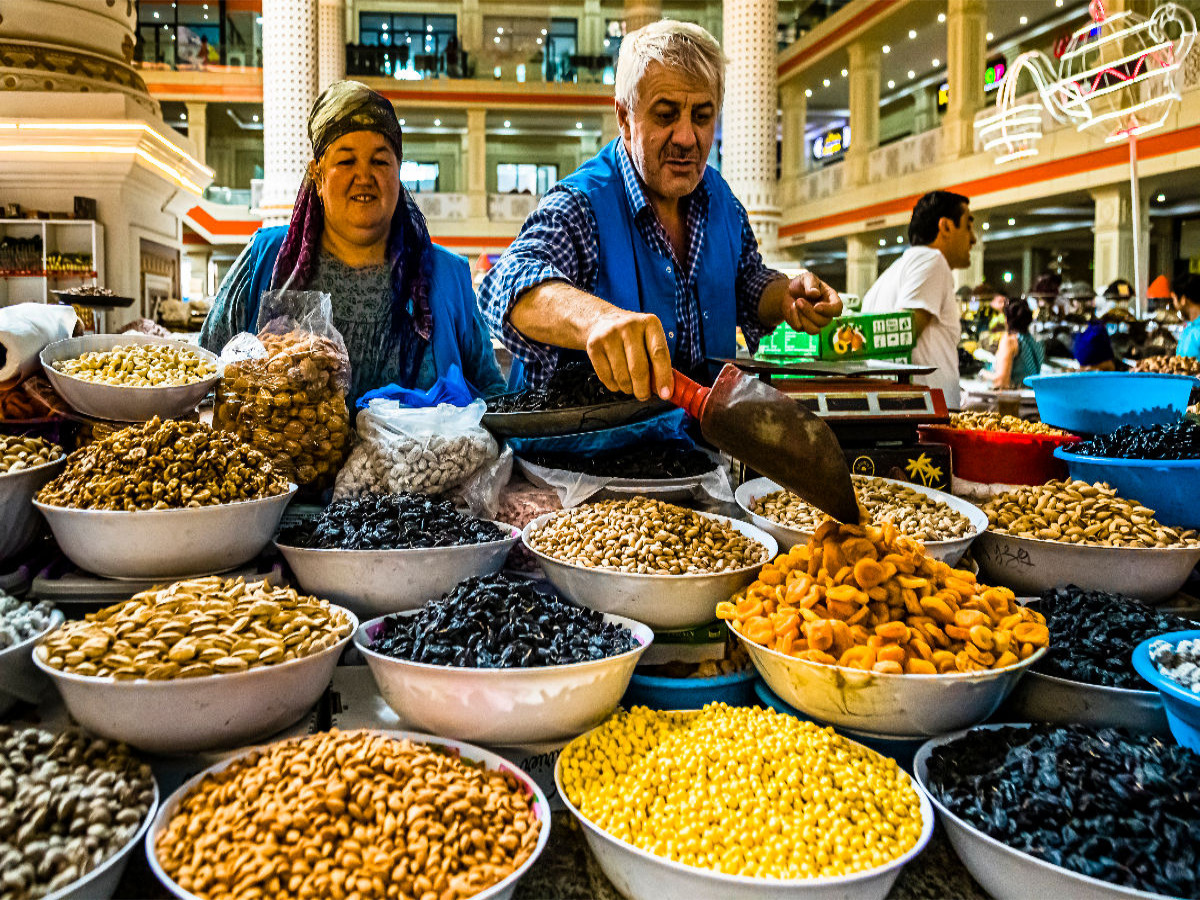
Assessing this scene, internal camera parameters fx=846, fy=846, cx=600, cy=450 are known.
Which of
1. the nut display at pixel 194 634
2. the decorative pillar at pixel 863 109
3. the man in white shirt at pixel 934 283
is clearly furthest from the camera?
the decorative pillar at pixel 863 109

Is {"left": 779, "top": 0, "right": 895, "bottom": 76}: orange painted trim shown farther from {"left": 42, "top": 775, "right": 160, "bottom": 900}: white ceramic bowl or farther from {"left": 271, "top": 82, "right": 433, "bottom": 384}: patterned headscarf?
{"left": 42, "top": 775, "right": 160, "bottom": 900}: white ceramic bowl

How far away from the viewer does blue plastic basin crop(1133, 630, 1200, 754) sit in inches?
37.7

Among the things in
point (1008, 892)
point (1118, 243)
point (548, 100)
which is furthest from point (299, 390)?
point (548, 100)

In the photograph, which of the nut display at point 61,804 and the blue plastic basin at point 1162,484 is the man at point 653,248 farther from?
the nut display at point 61,804

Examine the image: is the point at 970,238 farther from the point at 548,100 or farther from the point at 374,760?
the point at 548,100

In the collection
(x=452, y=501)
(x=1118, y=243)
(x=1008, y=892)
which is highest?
(x=1118, y=243)

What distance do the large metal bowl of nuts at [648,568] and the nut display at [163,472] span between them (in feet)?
1.44

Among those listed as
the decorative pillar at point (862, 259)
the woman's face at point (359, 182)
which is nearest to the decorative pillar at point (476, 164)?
the decorative pillar at point (862, 259)

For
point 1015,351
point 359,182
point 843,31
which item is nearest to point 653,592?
point 359,182

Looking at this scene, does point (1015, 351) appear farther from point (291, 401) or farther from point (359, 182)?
point (291, 401)

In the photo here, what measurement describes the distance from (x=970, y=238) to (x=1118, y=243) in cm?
913

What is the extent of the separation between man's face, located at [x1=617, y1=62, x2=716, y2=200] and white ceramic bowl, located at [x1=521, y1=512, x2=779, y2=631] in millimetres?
822

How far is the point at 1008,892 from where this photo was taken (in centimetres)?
85

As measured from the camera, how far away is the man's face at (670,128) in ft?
5.09
